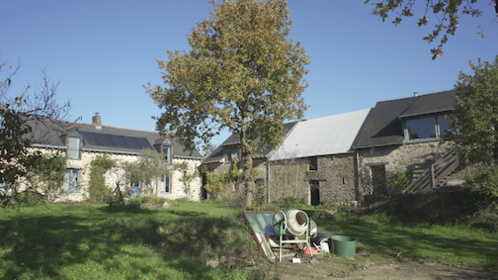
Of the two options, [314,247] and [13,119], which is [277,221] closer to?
[314,247]

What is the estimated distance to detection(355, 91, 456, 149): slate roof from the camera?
19.7 meters

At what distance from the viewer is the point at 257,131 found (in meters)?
12.5

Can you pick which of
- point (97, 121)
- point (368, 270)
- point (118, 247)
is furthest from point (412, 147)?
point (97, 121)

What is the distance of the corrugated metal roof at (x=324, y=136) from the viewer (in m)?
23.5

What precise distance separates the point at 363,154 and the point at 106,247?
1721 centimetres

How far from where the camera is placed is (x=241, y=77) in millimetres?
11008

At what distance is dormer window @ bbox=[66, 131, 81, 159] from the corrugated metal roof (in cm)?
1387

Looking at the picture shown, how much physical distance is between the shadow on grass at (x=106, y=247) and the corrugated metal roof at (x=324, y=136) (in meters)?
15.0

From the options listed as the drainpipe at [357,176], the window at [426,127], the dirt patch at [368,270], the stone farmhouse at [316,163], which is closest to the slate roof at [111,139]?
the stone farmhouse at [316,163]

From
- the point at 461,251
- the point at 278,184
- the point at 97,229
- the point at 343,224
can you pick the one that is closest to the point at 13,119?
the point at 97,229

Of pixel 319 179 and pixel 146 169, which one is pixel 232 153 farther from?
pixel 319 179

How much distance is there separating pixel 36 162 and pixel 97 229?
15.0ft

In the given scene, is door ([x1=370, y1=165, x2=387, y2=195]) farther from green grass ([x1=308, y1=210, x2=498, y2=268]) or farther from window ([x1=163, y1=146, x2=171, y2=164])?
window ([x1=163, y1=146, x2=171, y2=164])

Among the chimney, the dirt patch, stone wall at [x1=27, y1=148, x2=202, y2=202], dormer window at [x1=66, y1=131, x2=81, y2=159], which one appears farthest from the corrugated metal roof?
the chimney
